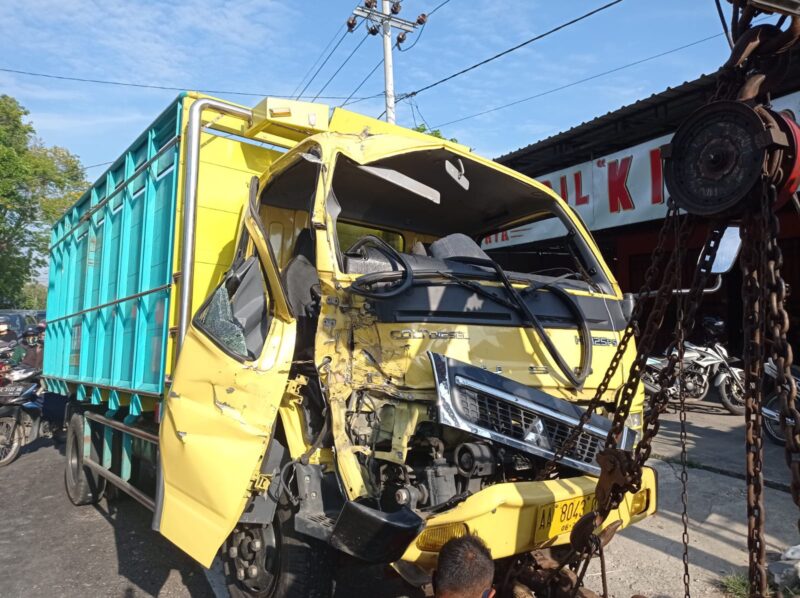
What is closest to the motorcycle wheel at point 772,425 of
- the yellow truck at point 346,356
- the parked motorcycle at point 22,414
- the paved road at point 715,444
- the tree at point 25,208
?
the paved road at point 715,444

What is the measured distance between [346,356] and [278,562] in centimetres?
111

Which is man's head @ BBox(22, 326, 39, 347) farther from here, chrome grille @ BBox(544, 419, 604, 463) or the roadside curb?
chrome grille @ BBox(544, 419, 604, 463)

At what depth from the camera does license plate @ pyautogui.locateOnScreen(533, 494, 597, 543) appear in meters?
2.52

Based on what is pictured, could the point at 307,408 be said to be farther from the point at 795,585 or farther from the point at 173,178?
the point at 795,585

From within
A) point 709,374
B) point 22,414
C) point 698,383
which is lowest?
point 22,414

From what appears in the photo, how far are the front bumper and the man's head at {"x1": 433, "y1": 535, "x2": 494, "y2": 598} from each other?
14 centimetres

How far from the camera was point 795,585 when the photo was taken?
3299mm

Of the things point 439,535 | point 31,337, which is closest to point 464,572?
point 439,535

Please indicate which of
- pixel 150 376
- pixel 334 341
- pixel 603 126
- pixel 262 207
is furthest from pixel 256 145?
pixel 603 126

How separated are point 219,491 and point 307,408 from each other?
0.58 meters

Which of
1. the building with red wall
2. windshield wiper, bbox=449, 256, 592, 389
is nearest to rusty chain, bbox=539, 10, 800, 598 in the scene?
windshield wiper, bbox=449, 256, 592, 389

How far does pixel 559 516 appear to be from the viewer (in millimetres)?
2586

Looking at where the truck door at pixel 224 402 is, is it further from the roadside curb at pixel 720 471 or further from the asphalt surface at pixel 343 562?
the roadside curb at pixel 720 471

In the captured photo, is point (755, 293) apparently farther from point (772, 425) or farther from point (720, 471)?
point (772, 425)
